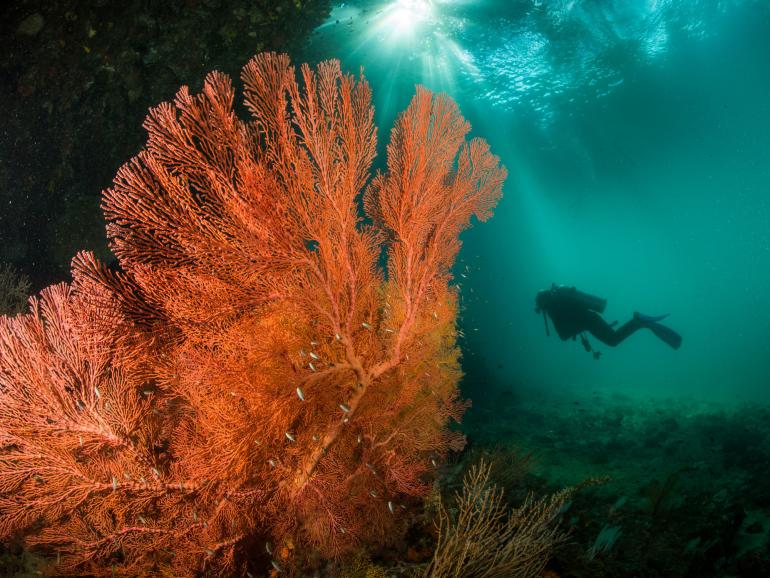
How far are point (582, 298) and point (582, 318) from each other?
0.83m

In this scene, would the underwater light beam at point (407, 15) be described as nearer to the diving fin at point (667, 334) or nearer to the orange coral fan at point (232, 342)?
the orange coral fan at point (232, 342)

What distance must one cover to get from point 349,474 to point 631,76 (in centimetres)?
2372

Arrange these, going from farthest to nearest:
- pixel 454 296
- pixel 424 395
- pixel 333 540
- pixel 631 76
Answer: pixel 631 76, pixel 454 296, pixel 424 395, pixel 333 540

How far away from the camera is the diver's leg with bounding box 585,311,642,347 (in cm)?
1249

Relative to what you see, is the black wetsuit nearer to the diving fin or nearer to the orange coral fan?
the diving fin

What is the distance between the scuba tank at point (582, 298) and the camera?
12.5m

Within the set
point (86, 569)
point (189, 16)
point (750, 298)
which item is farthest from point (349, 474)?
point (750, 298)

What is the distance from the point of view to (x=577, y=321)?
525 inches

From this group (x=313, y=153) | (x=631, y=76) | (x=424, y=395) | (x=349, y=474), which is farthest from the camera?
(x=631, y=76)

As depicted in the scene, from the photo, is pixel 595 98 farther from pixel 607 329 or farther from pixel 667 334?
pixel 667 334

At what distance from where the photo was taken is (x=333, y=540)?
381 centimetres

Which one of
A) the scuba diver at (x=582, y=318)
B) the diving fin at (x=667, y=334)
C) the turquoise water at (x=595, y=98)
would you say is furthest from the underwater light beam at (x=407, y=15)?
the diving fin at (x=667, y=334)

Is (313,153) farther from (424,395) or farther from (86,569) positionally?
(86,569)

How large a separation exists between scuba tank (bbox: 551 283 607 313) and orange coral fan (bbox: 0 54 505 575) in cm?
1066
